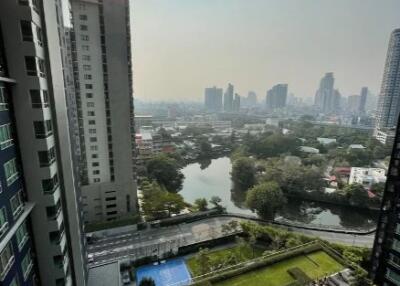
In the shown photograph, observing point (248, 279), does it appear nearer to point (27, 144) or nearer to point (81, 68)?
point (27, 144)

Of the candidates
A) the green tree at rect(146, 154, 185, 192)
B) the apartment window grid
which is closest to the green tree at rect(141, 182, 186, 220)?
the apartment window grid

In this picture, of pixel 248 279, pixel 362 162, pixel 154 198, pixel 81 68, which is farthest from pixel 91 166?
pixel 362 162

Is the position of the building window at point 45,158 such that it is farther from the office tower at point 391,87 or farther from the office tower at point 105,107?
the office tower at point 391,87

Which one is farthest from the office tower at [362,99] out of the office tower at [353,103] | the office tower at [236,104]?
the office tower at [236,104]

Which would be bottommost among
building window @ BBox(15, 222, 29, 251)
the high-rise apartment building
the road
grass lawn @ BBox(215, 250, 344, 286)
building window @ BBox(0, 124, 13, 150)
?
the road

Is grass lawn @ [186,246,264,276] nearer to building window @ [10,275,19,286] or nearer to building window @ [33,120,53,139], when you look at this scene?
building window @ [10,275,19,286]

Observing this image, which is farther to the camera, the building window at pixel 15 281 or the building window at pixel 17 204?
the building window at pixel 17 204
